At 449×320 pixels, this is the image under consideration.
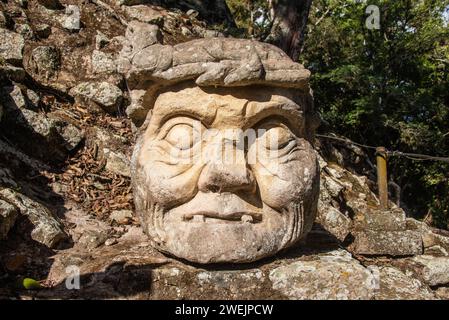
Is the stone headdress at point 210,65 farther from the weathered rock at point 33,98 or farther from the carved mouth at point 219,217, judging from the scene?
the weathered rock at point 33,98

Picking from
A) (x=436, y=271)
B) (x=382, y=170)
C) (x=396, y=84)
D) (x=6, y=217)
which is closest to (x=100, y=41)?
(x=6, y=217)

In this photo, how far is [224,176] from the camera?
2.99m

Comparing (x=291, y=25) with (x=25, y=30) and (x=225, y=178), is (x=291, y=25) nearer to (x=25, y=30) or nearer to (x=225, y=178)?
(x=25, y=30)

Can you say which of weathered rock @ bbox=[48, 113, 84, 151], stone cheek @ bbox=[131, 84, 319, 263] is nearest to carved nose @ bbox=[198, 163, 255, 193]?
stone cheek @ bbox=[131, 84, 319, 263]

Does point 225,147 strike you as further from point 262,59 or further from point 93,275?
point 93,275

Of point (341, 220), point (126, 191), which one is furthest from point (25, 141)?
point (341, 220)

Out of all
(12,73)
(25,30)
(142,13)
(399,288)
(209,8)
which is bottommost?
(399,288)

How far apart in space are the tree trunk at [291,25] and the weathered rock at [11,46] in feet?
10.7

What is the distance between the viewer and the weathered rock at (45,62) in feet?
19.3

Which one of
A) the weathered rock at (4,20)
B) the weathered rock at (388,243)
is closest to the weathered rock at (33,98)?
the weathered rock at (4,20)

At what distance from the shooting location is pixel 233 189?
306 cm

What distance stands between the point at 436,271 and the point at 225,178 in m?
2.23

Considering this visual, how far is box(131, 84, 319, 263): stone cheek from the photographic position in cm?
301
